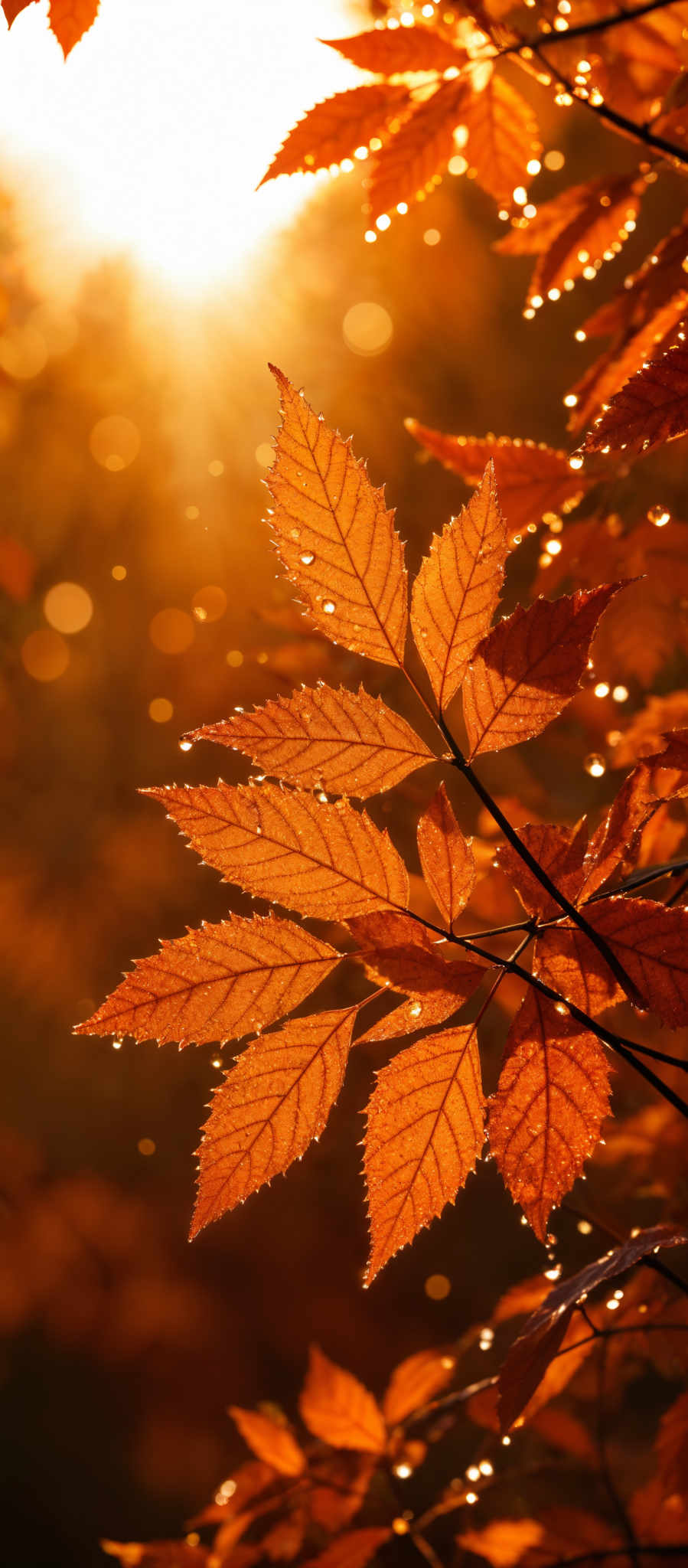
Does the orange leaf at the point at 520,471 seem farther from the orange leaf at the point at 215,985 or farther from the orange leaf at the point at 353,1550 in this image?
the orange leaf at the point at 353,1550

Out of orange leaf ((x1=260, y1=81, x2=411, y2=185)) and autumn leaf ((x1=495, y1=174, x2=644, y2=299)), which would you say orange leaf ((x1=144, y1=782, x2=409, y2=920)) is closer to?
orange leaf ((x1=260, y1=81, x2=411, y2=185))

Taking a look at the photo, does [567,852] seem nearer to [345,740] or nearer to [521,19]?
[345,740]

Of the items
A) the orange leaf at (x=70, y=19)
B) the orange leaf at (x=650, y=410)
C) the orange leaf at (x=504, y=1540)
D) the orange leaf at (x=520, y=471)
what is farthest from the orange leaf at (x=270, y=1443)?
the orange leaf at (x=70, y=19)

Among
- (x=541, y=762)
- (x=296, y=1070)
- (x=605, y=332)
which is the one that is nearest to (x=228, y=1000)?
(x=296, y=1070)

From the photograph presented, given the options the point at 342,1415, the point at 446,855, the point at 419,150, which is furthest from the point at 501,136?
the point at 342,1415

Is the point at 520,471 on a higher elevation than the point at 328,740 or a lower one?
higher

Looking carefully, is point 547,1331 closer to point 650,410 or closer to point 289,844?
→ point 289,844
